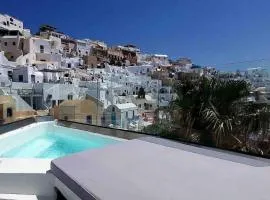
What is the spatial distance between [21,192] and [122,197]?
7.62ft

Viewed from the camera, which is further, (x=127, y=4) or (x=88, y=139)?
(x=127, y=4)

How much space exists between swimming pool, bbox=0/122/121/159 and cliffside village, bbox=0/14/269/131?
1.28 m

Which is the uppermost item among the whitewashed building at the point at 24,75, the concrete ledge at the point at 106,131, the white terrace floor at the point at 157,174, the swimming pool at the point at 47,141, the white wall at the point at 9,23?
the white wall at the point at 9,23

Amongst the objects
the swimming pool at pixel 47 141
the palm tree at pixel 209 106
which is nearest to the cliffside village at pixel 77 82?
the palm tree at pixel 209 106

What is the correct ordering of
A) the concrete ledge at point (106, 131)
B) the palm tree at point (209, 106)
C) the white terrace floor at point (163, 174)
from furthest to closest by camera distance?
1. the concrete ledge at point (106, 131)
2. the palm tree at point (209, 106)
3. the white terrace floor at point (163, 174)

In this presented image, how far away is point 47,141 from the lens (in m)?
9.62

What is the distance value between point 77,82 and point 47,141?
29925 mm

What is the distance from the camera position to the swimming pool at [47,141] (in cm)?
721

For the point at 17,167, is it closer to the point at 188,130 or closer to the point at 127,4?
the point at 188,130

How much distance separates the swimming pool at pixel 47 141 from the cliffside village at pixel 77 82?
50.4 inches

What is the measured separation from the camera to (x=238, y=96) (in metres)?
6.64

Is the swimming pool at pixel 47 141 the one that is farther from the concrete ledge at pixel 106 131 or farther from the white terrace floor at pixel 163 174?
the white terrace floor at pixel 163 174

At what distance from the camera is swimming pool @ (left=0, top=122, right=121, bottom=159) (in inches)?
284

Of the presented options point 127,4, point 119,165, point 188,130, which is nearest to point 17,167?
point 119,165
